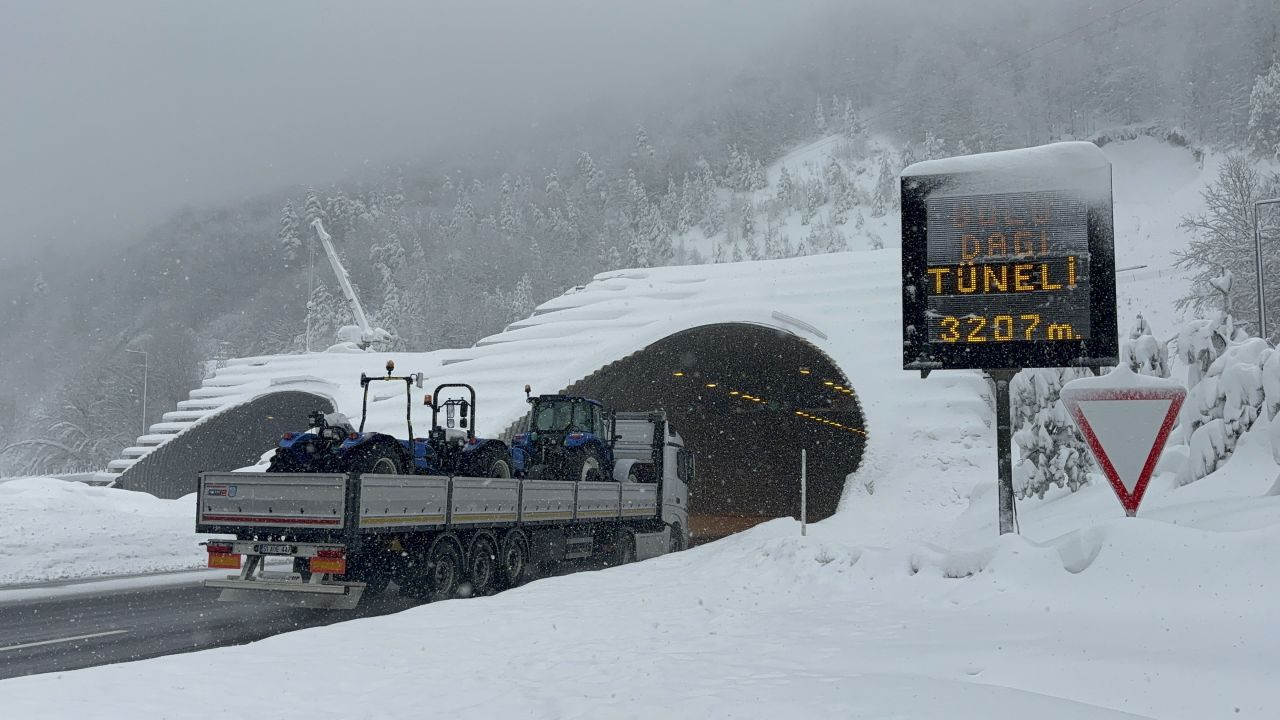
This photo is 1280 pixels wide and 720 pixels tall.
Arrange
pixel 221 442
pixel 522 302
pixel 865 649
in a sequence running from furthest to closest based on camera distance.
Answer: pixel 522 302
pixel 221 442
pixel 865 649

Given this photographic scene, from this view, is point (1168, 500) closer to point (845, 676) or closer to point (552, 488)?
point (845, 676)

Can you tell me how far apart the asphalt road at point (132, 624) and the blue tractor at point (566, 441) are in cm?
400

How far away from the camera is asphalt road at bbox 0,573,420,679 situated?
965 centimetres

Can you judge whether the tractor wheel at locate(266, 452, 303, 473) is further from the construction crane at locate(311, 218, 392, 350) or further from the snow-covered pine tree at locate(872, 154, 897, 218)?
the snow-covered pine tree at locate(872, 154, 897, 218)

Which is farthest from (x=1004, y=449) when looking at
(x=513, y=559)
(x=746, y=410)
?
(x=746, y=410)

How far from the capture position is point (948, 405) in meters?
35.7

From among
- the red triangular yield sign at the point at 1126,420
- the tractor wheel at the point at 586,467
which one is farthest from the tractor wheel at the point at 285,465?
the red triangular yield sign at the point at 1126,420

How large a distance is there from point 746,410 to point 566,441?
3191 cm

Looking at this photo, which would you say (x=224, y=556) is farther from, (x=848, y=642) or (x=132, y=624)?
(x=848, y=642)

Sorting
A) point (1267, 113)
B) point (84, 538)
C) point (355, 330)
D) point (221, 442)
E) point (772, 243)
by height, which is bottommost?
point (84, 538)

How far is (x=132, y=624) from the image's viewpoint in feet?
38.4

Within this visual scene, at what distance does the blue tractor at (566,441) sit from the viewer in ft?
59.7

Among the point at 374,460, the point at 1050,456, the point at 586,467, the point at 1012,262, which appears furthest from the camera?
the point at 586,467

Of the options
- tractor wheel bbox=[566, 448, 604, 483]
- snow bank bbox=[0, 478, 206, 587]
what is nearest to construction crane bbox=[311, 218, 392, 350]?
snow bank bbox=[0, 478, 206, 587]
